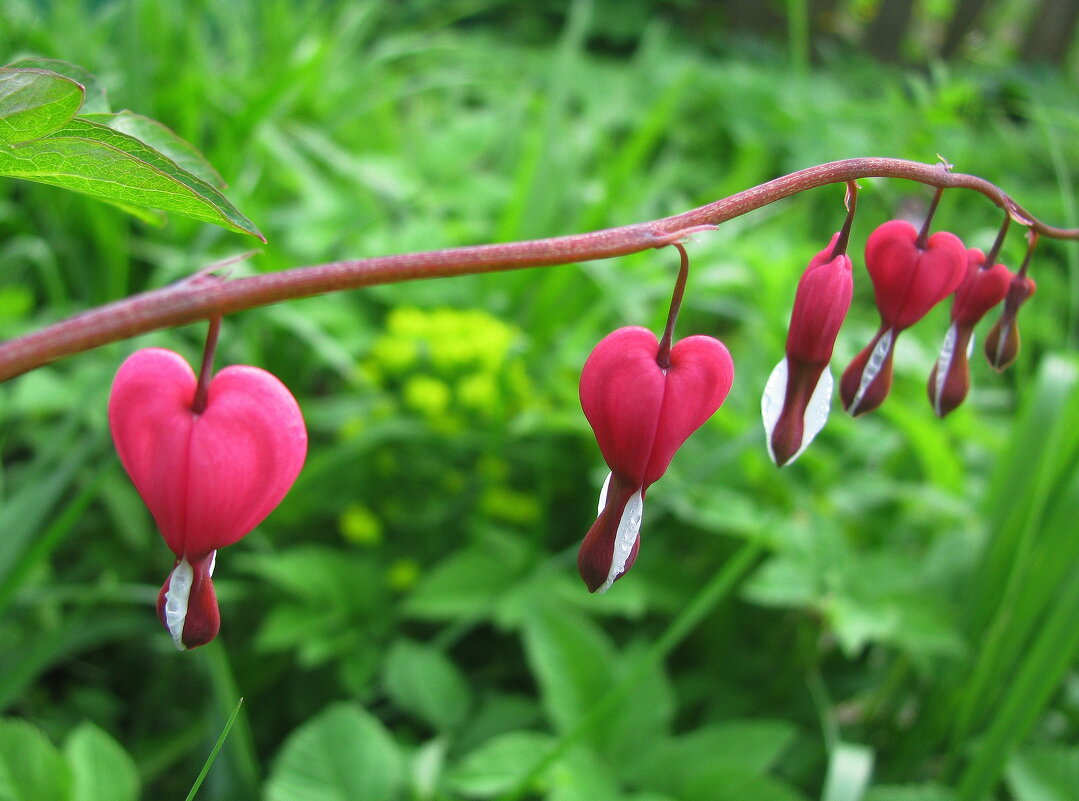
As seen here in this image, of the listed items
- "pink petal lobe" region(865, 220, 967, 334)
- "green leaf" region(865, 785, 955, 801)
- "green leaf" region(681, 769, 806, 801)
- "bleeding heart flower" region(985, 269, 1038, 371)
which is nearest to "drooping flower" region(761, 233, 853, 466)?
"pink petal lobe" region(865, 220, 967, 334)

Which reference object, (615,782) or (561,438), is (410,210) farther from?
(615,782)

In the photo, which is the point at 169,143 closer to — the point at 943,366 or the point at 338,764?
the point at 943,366

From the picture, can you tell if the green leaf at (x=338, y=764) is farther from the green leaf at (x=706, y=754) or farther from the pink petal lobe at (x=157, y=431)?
the pink petal lobe at (x=157, y=431)

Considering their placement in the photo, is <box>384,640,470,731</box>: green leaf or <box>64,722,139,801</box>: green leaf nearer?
<box>64,722,139,801</box>: green leaf

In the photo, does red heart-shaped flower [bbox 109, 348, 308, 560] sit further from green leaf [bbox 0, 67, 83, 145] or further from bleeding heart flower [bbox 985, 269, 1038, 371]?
bleeding heart flower [bbox 985, 269, 1038, 371]

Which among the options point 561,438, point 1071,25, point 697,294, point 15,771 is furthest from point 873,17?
point 15,771

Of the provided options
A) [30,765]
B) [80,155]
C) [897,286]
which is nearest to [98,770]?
[30,765]
